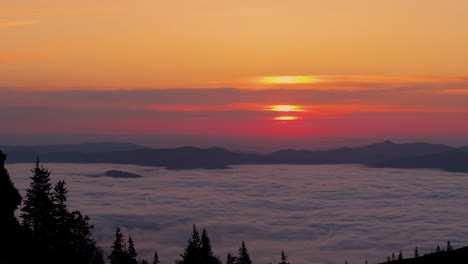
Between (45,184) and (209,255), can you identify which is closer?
(45,184)

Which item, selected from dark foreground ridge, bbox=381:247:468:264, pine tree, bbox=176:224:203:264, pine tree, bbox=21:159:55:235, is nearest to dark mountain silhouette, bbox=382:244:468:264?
dark foreground ridge, bbox=381:247:468:264

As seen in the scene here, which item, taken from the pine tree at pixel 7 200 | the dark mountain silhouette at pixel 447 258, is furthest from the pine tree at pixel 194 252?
the pine tree at pixel 7 200

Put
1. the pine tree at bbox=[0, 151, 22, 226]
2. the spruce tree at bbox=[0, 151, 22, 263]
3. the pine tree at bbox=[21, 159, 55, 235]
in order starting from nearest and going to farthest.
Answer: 1. the spruce tree at bbox=[0, 151, 22, 263]
2. the pine tree at bbox=[0, 151, 22, 226]
3. the pine tree at bbox=[21, 159, 55, 235]

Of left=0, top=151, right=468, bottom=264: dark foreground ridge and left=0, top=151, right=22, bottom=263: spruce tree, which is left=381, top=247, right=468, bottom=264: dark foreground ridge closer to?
left=0, top=151, right=468, bottom=264: dark foreground ridge

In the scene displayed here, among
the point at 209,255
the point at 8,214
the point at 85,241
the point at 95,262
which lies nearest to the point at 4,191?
the point at 8,214

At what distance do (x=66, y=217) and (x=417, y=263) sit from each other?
22261mm

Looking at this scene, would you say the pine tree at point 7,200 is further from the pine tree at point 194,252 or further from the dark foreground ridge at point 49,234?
the pine tree at point 194,252

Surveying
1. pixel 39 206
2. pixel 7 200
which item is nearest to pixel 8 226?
pixel 7 200

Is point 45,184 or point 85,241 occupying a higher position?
point 45,184

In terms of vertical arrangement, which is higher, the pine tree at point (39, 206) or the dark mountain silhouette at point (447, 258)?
the pine tree at point (39, 206)

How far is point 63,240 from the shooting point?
3781cm

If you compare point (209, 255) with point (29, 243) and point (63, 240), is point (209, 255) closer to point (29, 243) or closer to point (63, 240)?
point (63, 240)

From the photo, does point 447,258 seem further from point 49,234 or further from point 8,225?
point 49,234

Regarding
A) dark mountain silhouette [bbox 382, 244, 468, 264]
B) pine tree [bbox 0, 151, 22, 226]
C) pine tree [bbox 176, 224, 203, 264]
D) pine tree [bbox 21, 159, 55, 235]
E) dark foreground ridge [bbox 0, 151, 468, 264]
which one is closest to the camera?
dark foreground ridge [bbox 0, 151, 468, 264]
